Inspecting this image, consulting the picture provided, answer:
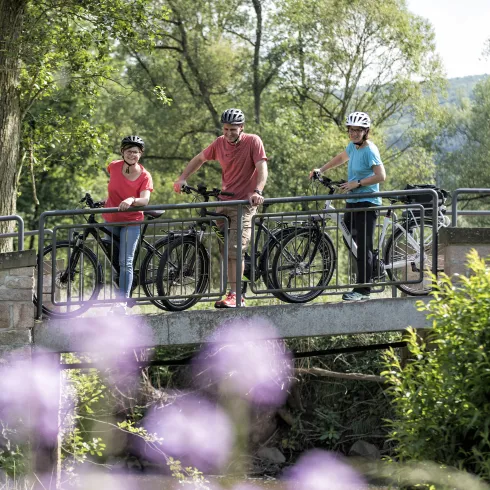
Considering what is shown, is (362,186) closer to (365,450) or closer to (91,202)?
(91,202)

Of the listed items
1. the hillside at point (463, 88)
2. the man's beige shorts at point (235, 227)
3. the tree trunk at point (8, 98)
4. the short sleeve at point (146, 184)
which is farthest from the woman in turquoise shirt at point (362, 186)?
the hillside at point (463, 88)

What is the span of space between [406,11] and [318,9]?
7.11 feet

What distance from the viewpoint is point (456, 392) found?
7438 millimetres

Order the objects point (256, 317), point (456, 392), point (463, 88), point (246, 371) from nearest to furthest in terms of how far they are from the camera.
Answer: point (456, 392)
point (256, 317)
point (246, 371)
point (463, 88)

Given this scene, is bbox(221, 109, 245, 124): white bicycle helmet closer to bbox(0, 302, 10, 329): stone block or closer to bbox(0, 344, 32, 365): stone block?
bbox(0, 302, 10, 329): stone block

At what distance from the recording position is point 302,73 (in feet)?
93.6

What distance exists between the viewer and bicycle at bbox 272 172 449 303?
10.2 m

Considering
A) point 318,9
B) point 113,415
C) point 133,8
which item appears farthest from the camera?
point 318,9

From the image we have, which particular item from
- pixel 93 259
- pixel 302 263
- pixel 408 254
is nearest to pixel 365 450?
pixel 408 254

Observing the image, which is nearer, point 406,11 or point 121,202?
point 121,202

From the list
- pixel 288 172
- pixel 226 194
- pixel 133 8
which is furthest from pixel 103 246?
pixel 288 172

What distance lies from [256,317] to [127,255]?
4.15 ft

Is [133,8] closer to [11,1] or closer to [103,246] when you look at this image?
[11,1]

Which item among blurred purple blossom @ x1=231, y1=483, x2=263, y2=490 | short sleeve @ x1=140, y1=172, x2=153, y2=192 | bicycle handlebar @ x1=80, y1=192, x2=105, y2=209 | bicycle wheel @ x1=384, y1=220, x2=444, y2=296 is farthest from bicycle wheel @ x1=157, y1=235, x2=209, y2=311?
blurred purple blossom @ x1=231, y1=483, x2=263, y2=490
